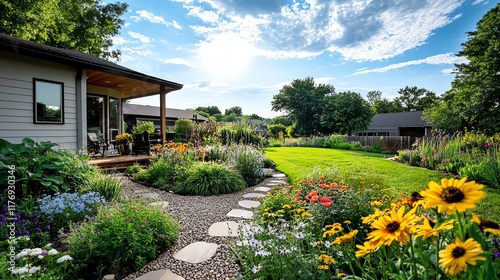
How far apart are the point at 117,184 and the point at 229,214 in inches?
81.7

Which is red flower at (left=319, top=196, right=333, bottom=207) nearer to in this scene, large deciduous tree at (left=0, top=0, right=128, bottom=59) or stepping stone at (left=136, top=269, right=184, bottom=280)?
stepping stone at (left=136, top=269, right=184, bottom=280)

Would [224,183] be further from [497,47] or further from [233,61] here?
[497,47]

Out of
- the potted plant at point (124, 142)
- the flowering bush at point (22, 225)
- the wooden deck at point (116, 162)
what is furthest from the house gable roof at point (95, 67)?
the flowering bush at point (22, 225)

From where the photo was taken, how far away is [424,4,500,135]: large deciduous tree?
34.2ft

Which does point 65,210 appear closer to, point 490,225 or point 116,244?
point 116,244

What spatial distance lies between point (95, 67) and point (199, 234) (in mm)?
5491

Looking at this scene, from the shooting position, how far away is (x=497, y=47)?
10.2 metres

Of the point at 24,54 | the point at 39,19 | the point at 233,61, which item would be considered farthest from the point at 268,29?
the point at 39,19

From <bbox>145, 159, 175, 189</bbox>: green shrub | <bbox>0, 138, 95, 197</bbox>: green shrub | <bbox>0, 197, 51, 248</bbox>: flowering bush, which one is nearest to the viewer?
<bbox>0, 197, 51, 248</bbox>: flowering bush

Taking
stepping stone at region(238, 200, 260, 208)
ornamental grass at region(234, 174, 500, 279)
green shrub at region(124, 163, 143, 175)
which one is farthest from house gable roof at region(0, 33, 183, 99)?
ornamental grass at region(234, 174, 500, 279)

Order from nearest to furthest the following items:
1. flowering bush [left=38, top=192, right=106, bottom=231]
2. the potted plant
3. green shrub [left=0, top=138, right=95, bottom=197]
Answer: flowering bush [left=38, top=192, right=106, bottom=231]
green shrub [left=0, top=138, right=95, bottom=197]
the potted plant

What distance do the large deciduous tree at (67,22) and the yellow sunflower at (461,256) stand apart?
1329 centimetres

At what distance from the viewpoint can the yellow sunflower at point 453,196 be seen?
69 centimetres

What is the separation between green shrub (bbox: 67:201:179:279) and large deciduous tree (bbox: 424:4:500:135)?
1236 cm
